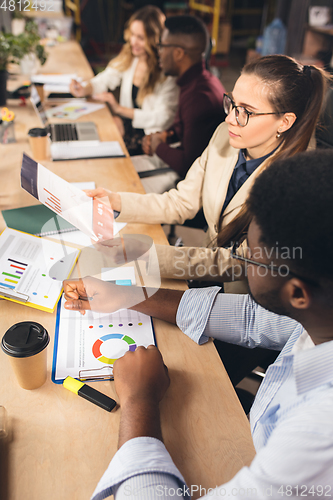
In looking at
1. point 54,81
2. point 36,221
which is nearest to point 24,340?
point 36,221

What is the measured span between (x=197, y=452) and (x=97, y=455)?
0.58 ft

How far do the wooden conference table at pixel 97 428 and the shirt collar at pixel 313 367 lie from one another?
0.60 ft

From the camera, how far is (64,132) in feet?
6.21

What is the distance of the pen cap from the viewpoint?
67cm

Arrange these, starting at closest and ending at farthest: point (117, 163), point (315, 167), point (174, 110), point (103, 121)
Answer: point (315, 167)
point (117, 163)
point (103, 121)
point (174, 110)

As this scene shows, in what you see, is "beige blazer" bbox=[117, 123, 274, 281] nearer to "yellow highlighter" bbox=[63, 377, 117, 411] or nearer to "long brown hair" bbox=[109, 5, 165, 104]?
"yellow highlighter" bbox=[63, 377, 117, 411]

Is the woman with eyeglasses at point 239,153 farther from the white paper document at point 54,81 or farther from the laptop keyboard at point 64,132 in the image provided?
the white paper document at point 54,81

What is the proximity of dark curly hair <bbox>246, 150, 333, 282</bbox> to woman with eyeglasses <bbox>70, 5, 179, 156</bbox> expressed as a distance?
1.93m

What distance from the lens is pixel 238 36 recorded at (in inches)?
302

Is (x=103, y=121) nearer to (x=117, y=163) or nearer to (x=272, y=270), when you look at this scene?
(x=117, y=163)

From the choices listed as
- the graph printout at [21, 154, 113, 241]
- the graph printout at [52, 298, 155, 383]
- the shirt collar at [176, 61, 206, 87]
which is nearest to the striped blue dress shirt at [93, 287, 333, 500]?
the graph printout at [52, 298, 155, 383]

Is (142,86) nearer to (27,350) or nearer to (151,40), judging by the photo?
(151,40)

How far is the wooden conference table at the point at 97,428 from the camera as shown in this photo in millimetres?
615

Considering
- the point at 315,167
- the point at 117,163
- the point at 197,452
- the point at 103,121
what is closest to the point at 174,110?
the point at 103,121
